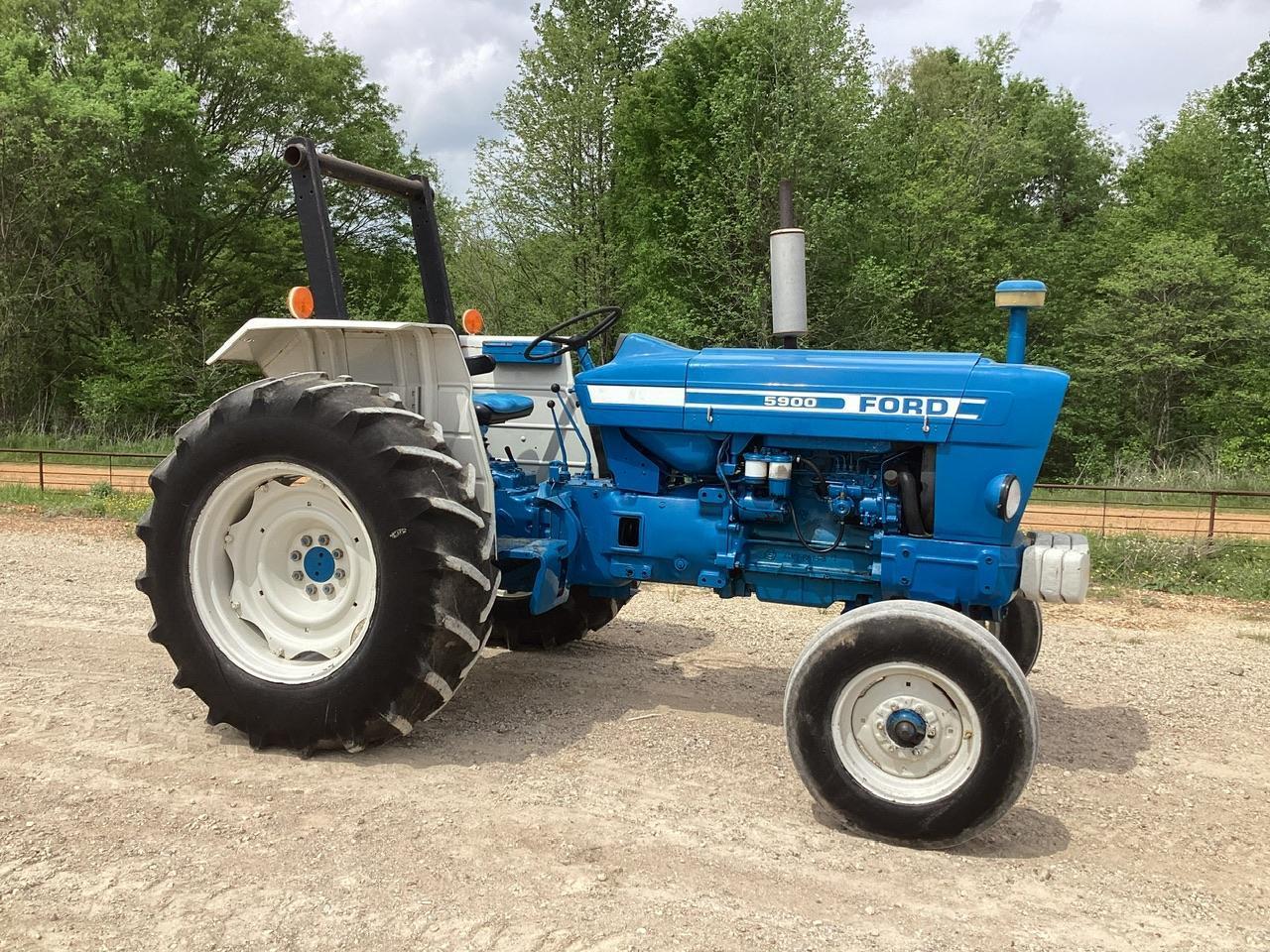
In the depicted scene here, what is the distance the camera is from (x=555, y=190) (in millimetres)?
18578

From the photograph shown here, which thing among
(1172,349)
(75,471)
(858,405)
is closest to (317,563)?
(858,405)

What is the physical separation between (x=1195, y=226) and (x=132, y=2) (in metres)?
24.7

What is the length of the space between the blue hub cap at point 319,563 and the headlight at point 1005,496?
8.48ft

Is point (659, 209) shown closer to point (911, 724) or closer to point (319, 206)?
point (319, 206)

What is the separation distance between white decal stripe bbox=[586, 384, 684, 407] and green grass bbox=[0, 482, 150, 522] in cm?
770

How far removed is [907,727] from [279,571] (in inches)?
101

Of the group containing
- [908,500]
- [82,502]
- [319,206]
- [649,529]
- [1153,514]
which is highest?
[319,206]

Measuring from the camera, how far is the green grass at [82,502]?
1072 cm

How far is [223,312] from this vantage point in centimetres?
2517

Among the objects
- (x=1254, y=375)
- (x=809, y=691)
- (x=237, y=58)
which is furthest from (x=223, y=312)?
(x=809, y=691)

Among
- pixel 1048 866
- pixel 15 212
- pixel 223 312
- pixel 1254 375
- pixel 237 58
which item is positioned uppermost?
pixel 237 58

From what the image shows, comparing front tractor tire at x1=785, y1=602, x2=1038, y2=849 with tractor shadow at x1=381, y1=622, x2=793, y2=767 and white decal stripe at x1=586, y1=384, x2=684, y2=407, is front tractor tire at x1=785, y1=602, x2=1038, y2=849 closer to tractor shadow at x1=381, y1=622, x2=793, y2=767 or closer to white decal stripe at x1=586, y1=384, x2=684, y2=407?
tractor shadow at x1=381, y1=622, x2=793, y2=767

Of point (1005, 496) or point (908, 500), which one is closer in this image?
point (1005, 496)

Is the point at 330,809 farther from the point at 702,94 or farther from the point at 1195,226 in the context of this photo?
the point at 1195,226
